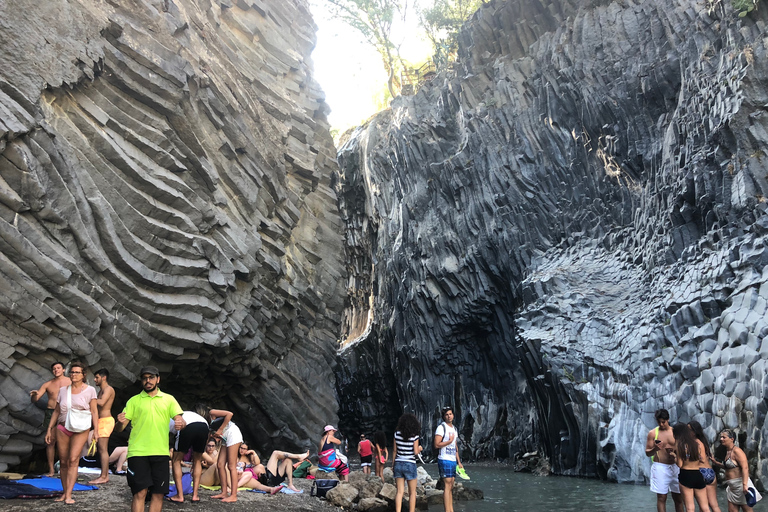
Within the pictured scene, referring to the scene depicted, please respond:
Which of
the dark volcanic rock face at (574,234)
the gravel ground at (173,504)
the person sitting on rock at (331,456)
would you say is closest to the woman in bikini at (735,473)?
the dark volcanic rock face at (574,234)

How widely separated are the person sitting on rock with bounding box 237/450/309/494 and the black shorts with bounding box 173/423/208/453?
330cm

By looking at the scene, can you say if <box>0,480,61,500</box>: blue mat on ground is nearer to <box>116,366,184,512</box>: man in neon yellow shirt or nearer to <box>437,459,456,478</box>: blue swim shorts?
<box>116,366,184,512</box>: man in neon yellow shirt

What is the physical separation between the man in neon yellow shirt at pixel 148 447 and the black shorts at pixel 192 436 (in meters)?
1.36

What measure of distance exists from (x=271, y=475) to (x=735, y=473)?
7.91m

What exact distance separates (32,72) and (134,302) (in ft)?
15.1

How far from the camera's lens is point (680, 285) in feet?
53.6

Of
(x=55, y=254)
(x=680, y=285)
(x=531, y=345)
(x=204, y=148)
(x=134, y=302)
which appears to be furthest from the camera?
(x=531, y=345)

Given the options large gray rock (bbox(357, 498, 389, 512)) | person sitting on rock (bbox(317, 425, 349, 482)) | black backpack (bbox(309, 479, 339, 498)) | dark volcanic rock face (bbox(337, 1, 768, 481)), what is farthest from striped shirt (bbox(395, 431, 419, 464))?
dark volcanic rock face (bbox(337, 1, 768, 481))

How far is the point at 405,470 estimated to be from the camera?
28.9 feet

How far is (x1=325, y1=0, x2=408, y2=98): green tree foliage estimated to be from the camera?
40656 millimetres

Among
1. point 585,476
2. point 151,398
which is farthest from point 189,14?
point 585,476

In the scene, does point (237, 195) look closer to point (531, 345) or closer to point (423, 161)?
point (531, 345)

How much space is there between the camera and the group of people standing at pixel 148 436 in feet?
20.1

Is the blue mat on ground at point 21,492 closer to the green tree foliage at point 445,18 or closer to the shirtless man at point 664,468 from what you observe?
the shirtless man at point 664,468
